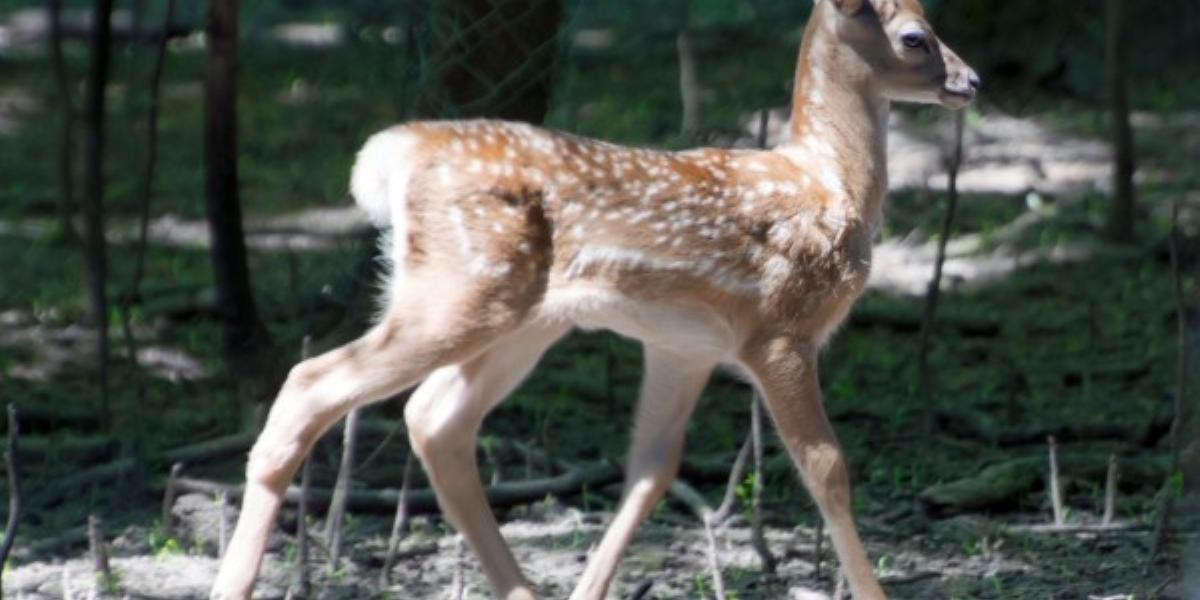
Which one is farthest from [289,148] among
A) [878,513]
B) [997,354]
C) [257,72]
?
[878,513]

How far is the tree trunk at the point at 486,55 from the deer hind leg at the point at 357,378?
1915 mm

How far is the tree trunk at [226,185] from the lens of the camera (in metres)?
7.21

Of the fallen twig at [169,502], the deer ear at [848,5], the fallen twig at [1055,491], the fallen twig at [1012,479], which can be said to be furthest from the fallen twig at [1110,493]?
the fallen twig at [169,502]

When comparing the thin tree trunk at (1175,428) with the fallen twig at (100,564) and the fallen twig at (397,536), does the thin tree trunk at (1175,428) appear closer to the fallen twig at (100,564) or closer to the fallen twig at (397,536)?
the fallen twig at (397,536)

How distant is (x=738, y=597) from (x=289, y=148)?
6.81 meters

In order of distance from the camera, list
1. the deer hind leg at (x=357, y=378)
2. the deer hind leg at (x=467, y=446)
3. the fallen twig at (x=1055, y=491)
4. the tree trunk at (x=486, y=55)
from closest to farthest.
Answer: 1. the deer hind leg at (x=357, y=378)
2. the deer hind leg at (x=467, y=446)
3. the fallen twig at (x=1055, y=491)
4. the tree trunk at (x=486, y=55)

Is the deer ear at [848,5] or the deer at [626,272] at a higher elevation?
the deer ear at [848,5]

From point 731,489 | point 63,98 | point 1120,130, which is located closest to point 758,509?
point 731,489

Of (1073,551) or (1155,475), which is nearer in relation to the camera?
(1073,551)

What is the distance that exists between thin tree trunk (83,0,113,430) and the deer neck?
7.86 feet

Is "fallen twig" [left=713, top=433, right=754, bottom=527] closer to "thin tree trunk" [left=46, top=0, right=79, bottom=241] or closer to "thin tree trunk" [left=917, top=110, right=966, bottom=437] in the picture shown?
"thin tree trunk" [left=917, top=110, right=966, bottom=437]

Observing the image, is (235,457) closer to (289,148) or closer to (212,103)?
(212,103)

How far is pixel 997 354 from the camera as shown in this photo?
899 centimetres

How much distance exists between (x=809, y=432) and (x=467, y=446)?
0.86 meters
